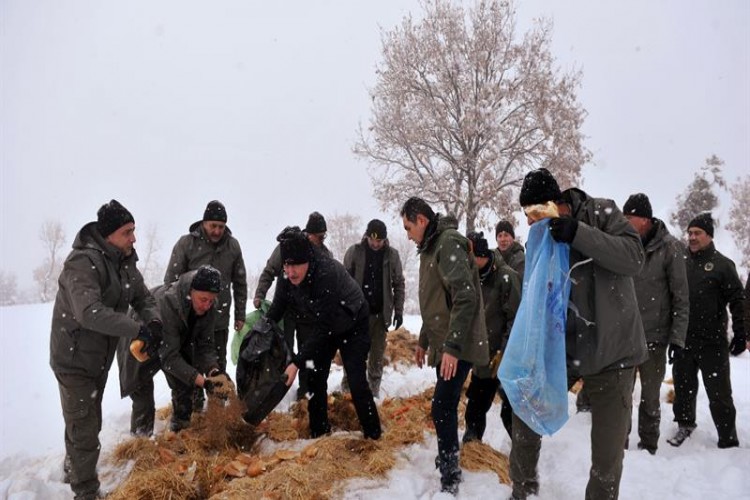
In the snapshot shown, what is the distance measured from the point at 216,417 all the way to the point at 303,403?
3.80 feet

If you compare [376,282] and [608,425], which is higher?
[376,282]

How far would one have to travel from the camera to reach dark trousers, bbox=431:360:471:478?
10.9ft

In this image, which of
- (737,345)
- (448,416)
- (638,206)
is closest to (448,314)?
(448,416)

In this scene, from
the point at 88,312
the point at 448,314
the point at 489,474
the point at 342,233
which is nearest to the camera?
the point at 88,312

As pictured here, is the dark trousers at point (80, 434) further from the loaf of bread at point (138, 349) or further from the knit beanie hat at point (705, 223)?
the knit beanie hat at point (705, 223)

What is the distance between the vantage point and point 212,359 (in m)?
4.55

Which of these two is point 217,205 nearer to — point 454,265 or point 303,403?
point 303,403

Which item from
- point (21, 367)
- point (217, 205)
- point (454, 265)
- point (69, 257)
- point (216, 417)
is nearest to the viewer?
point (454, 265)

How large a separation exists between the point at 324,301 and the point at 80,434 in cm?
202

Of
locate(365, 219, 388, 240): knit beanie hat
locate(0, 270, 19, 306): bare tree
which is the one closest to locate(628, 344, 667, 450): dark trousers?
locate(365, 219, 388, 240): knit beanie hat

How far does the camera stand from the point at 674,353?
4.57 metres

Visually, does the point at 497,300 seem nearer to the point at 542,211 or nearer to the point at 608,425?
the point at 608,425

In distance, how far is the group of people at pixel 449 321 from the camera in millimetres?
2650

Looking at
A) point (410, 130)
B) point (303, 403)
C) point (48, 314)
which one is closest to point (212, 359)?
point (303, 403)
